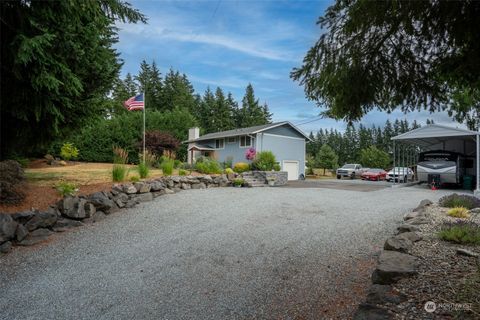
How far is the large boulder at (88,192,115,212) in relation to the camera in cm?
741

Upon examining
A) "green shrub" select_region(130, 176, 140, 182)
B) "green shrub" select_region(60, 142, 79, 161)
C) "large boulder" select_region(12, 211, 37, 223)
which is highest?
"green shrub" select_region(60, 142, 79, 161)

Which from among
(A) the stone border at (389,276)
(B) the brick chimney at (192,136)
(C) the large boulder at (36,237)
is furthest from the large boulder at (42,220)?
(B) the brick chimney at (192,136)

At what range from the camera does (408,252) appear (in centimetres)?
374

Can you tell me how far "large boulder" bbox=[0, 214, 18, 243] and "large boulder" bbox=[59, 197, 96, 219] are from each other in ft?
3.62

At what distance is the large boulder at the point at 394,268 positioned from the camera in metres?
2.90

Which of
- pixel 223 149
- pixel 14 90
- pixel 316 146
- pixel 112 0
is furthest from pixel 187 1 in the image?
pixel 316 146

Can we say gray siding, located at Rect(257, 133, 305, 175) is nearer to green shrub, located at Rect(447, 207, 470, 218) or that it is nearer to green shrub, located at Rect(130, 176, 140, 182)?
green shrub, located at Rect(130, 176, 140, 182)

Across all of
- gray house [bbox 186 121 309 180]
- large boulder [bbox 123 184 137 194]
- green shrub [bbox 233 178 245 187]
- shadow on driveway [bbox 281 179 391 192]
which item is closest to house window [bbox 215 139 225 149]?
gray house [bbox 186 121 309 180]

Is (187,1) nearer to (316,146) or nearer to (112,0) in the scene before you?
(112,0)

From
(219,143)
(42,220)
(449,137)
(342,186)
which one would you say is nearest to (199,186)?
(42,220)

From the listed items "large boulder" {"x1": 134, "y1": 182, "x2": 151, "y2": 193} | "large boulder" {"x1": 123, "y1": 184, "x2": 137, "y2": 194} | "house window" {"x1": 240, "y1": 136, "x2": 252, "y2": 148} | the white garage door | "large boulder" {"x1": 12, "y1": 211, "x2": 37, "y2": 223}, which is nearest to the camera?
"large boulder" {"x1": 12, "y1": 211, "x2": 37, "y2": 223}

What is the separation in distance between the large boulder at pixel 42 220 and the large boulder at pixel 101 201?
1006mm

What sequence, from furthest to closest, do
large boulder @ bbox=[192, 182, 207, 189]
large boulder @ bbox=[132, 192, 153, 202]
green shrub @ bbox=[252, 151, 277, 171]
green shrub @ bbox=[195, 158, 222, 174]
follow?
green shrub @ bbox=[252, 151, 277, 171]
green shrub @ bbox=[195, 158, 222, 174]
large boulder @ bbox=[192, 182, 207, 189]
large boulder @ bbox=[132, 192, 153, 202]

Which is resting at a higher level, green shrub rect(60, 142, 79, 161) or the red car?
green shrub rect(60, 142, 79, 161)
